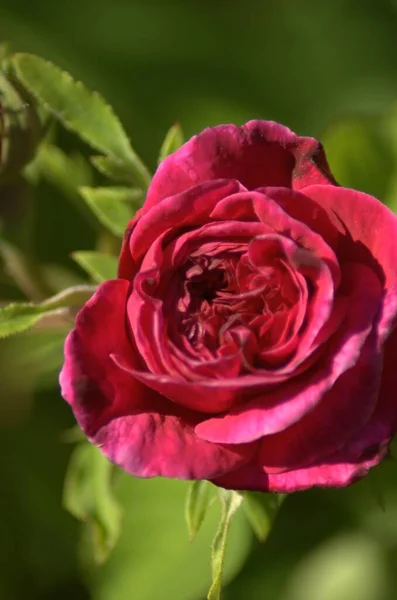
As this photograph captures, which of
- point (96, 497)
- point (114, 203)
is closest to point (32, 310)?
point (114, 203)

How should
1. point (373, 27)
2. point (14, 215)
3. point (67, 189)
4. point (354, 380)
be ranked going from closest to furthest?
1. point (354, 380)
2. point (14, 215)
3. point (67, 189)
4. point (373, 27)

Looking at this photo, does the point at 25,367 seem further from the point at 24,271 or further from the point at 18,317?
the point at 18,317

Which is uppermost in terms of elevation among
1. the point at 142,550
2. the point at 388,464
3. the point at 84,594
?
the point at 388,464

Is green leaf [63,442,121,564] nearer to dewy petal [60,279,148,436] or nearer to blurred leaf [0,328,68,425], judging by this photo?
blurred leaf [0,328,68,425]

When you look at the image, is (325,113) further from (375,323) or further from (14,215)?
(375,323)

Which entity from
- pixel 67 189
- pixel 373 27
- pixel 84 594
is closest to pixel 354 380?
pixel 67 189

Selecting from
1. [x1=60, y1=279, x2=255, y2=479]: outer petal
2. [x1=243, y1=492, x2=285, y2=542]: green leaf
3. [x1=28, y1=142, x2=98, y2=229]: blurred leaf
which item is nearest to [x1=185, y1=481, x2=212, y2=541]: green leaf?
[x1=243, y1=492, x2=285, y2=542]: green leaf
